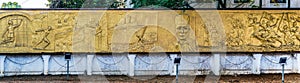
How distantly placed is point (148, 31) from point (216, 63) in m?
2.06

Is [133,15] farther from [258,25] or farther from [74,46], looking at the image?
[258,25]

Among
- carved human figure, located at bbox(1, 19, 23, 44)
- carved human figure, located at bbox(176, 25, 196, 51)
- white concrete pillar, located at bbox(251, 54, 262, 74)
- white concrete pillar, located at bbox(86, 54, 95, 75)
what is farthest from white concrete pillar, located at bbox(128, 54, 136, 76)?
white concrete pillar, located at bbox(251, 54, 262, 74)

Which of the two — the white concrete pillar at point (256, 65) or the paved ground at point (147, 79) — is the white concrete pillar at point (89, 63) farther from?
the white concrete pillar at point (256, 65)

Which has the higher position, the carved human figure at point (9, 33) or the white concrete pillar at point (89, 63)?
the carved human figure at point (9, 33)

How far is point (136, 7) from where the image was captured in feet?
37.0

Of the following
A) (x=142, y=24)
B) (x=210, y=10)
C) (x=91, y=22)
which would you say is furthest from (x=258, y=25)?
(x=91, y=22)

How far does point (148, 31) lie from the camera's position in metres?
10.8

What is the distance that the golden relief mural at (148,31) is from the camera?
10602 millimetres

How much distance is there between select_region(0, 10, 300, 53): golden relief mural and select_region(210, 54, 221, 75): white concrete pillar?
0.19 meters

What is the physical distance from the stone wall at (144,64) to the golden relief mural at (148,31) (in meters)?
0.22

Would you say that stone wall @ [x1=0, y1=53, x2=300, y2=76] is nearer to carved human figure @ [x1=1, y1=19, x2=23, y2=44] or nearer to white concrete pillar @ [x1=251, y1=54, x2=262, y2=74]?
white concrete pillar @ [x1=251, y1=54, x2=262, y2=74]

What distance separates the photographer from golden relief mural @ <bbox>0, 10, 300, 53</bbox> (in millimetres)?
10602

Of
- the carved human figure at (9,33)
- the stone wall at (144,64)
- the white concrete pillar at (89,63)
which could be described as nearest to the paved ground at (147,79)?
the white concrete pillar at (89,63)

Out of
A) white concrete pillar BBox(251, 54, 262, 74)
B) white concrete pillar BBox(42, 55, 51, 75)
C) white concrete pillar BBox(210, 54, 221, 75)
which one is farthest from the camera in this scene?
white concrete pillar BBox(251, 54, 262, 74)
